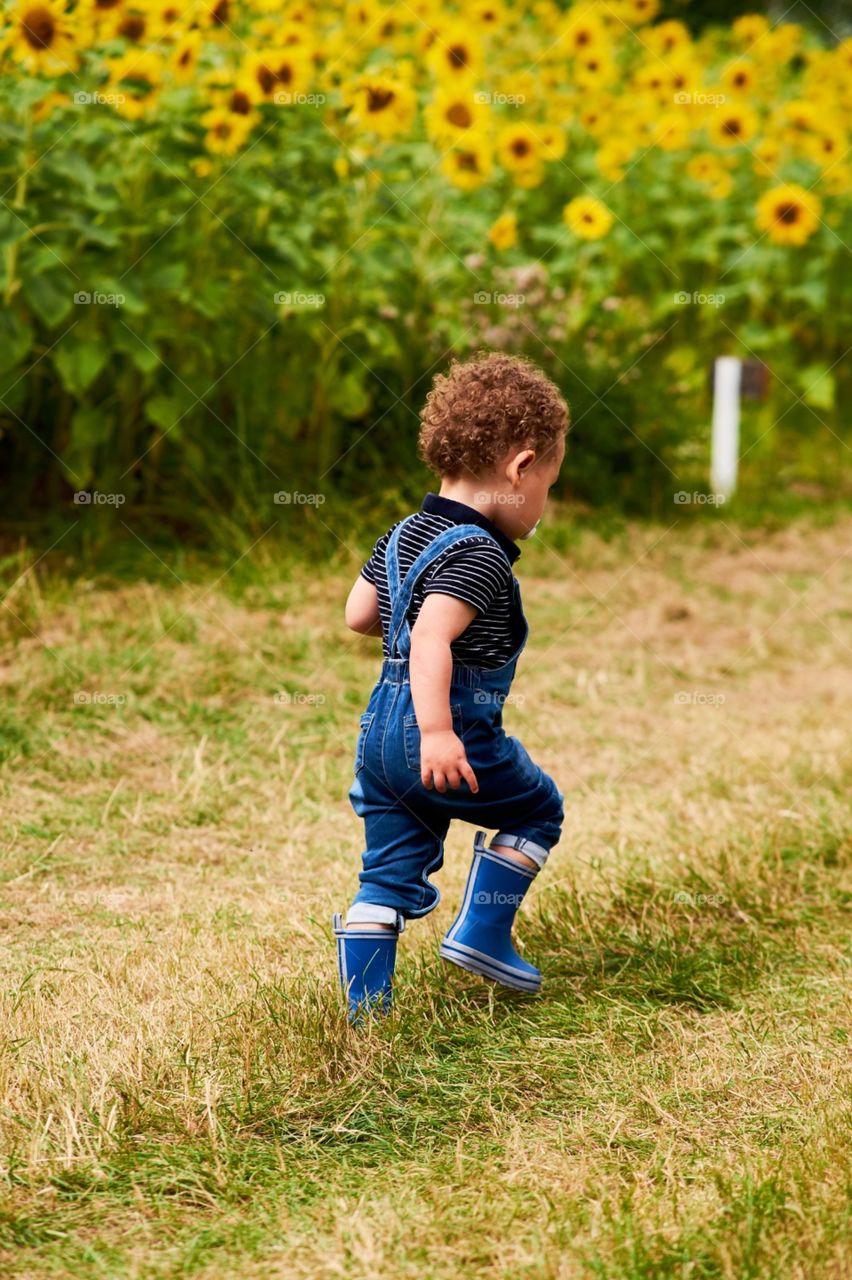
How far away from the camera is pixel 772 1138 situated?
232 cm

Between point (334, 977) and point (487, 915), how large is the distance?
0.32 meters

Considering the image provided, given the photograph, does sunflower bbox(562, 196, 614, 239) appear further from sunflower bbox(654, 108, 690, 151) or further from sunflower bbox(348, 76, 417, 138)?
sunflower bbox(348, 76, 417, 138)

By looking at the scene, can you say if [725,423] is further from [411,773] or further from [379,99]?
[411,773]

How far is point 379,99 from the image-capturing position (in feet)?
17.5

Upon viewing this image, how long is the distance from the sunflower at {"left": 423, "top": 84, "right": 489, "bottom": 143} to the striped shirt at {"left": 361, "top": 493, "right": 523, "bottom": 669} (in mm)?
3677

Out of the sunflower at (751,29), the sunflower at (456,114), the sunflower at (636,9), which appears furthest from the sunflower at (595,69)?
the sunflower at (456,114)

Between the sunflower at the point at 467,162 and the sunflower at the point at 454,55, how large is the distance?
541 millimetres

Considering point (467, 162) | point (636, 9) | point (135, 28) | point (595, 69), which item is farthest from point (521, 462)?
point (636, 9)

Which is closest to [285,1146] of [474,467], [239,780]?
[474,467]

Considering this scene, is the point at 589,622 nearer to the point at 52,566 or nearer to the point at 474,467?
the point at 52,566

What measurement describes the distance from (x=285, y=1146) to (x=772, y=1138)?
73 cm

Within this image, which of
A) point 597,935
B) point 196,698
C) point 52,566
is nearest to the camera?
point 597,935

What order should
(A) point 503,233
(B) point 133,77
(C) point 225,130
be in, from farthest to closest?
(A) point 503,233, (C) point 225,130, (B) point 133,77

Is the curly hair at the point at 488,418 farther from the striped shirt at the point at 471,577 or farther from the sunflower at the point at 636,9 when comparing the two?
A: the sunflower at the point at 636,9
